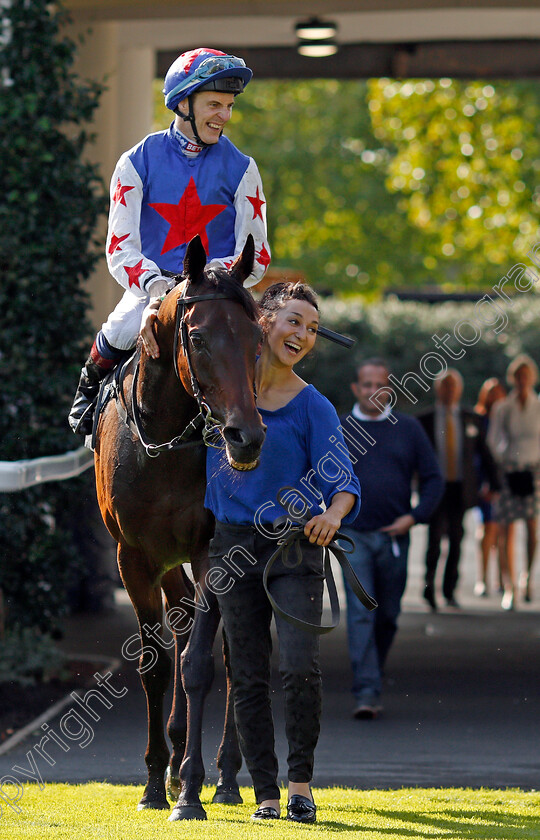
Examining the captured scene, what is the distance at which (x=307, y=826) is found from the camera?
193 inches

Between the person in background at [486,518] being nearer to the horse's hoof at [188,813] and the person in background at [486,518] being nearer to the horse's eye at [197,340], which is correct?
the horse's hoof at [188,813]

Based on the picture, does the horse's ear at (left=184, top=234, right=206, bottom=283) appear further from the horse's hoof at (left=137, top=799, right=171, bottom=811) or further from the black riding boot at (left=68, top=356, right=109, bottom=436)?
the horse's hoof at (left=137, top=799, right=171, bottom=811)

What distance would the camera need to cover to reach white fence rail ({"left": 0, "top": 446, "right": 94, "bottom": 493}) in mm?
7582

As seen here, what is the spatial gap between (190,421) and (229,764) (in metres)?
1.63

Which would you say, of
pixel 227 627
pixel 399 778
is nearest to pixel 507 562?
pixel 399 778

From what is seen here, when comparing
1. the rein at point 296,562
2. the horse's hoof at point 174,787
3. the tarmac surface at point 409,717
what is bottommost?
the tarmac surface at point 409,717

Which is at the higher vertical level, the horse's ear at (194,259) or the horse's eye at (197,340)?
the horse's ear at (194,259)

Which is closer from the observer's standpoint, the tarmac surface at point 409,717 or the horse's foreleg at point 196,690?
the horse's foreleg at point 196,690

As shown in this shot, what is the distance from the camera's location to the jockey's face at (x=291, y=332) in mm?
5082

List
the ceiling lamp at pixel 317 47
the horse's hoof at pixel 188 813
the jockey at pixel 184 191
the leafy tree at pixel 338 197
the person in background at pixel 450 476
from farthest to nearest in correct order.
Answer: the leafy tree at pixel 338 197, the ceiling lamp at pixel 317 47, the person in background at pixel 450 476, the jockey at pixel 184 191, the horse's hoof at pixel 188 813

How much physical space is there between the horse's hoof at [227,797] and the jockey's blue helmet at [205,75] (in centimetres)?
287

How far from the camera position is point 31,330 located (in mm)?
8758

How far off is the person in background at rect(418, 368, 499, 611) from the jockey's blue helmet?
7.15 metres


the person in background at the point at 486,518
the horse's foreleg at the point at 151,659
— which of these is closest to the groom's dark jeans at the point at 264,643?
the horse's foreleg at the point at 151,659
